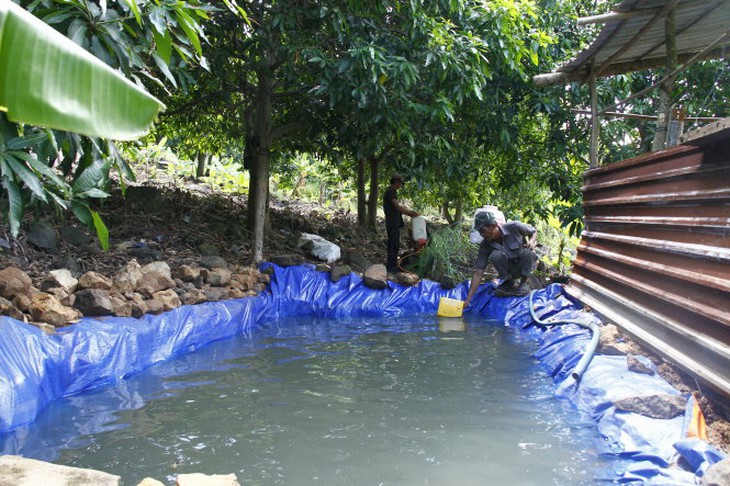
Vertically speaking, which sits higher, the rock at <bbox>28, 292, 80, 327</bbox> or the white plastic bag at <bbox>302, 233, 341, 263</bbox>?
the white plastic bag at <bbox>302, 233, 341, 263</bbox>

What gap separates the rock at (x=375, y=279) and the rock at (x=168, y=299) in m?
2.61

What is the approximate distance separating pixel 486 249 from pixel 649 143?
2947 millimetres

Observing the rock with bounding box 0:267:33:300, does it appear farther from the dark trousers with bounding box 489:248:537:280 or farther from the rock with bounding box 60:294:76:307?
the dark trousers with bounding box 489:248:537:280

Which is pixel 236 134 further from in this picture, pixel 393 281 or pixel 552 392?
pixel 552 392

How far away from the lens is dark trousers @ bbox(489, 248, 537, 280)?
6.50 meters

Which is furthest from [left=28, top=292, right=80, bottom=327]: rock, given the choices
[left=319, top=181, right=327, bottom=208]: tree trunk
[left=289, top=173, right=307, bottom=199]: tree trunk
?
[left=319, top=181, right=327, bottom=208]: tree trunk

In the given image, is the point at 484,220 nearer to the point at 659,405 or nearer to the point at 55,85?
the point at 659,405

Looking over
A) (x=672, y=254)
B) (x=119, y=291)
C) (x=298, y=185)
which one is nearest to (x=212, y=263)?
(x=119, y=291)

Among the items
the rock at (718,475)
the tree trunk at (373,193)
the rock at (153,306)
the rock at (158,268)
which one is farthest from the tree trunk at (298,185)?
the rock at (718,475)

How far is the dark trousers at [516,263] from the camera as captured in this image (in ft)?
21.3

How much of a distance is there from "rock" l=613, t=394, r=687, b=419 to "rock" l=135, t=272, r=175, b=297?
3.78 m

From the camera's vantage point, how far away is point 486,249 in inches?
261

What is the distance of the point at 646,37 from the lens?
15.6 ft

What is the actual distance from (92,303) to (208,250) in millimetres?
2796
